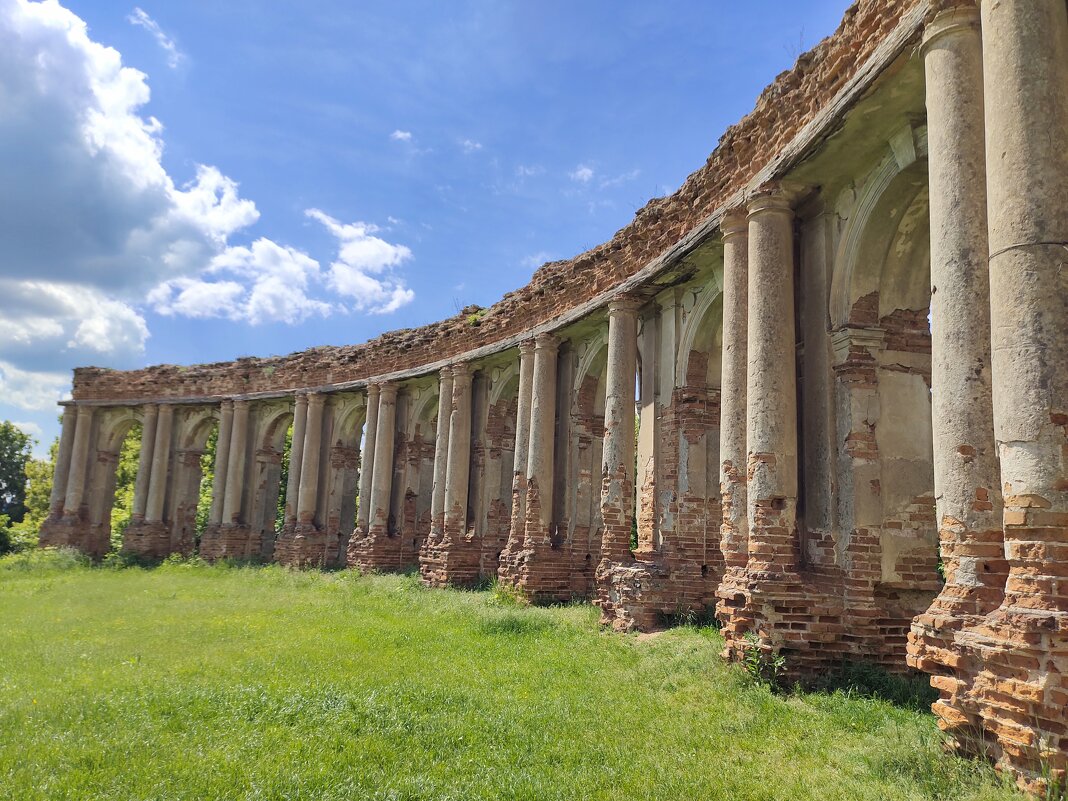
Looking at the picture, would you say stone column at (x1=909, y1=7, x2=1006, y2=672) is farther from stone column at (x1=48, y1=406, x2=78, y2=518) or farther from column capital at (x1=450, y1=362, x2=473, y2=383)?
stone column at (x1=48, y1=406, x2=78, y2=518)

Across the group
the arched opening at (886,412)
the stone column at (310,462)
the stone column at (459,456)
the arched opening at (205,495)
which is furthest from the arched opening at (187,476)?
the arched opening at (886,412)

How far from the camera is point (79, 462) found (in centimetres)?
Result: 2914

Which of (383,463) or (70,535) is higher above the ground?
(383,463)

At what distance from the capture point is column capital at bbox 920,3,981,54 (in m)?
6.03

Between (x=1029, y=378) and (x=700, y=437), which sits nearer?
(x=1029, y=378)

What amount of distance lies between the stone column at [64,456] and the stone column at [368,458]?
13903 millimetres

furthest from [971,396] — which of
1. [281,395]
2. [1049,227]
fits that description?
[281,395]

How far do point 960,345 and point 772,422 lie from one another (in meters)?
3.04

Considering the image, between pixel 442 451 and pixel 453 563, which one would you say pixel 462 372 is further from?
pixel 453 563

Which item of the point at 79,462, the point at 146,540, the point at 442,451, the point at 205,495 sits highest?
the point at 442,451

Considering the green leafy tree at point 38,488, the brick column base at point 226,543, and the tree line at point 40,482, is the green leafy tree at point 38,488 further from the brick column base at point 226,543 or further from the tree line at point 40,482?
the brick column base at point 226,543

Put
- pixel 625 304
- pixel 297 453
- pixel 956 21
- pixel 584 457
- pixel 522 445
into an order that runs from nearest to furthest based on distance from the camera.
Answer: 1. pixel 956 21
2. pixel 625 304
3. pixel 584 457
4. pixel 522 445
5. pixel 297 453

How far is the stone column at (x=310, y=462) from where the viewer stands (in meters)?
24.8

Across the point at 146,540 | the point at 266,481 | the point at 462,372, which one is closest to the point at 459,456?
the point at 462,372
